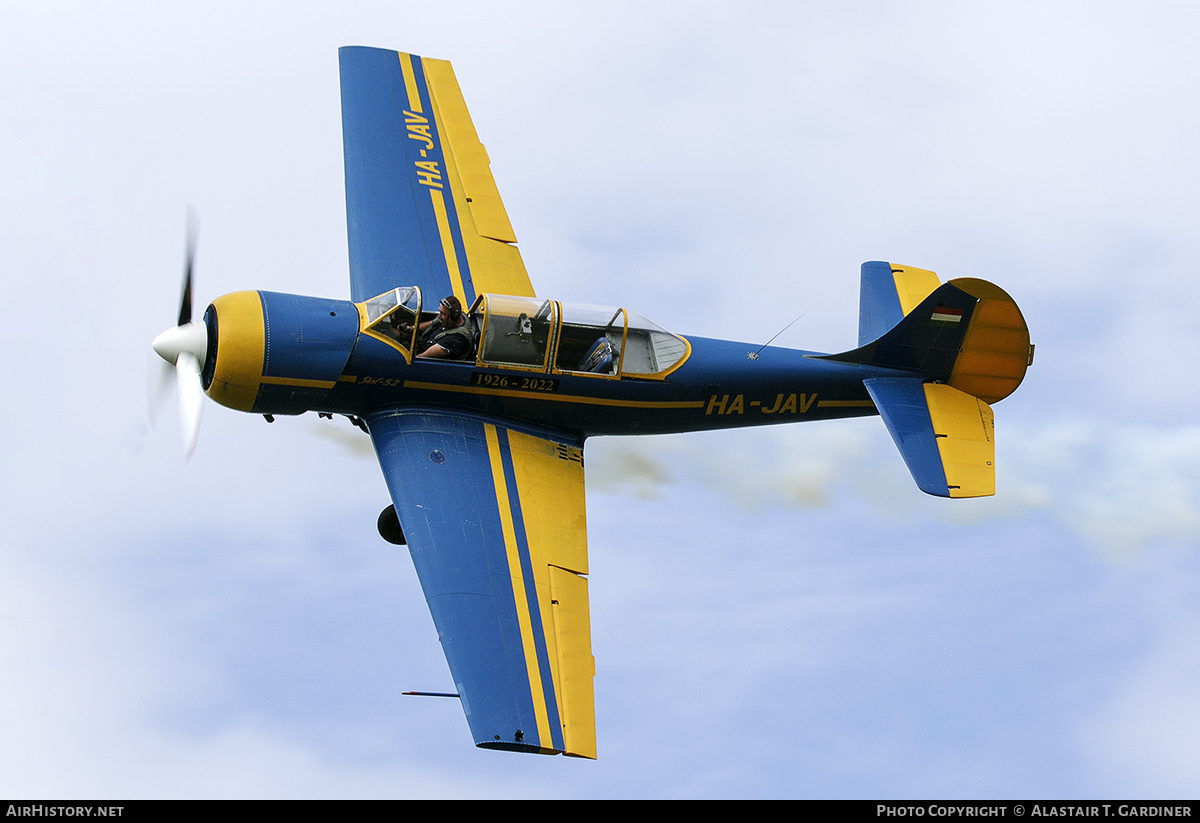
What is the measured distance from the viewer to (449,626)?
14.0 m

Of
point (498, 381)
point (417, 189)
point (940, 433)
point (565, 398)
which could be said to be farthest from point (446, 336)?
point (940, 433)

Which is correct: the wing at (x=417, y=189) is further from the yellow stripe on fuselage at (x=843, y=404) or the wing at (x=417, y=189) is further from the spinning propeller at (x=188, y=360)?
the yellow stripe on fuselage at (x=843, y=404)

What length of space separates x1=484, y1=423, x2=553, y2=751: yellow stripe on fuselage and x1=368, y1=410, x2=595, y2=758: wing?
1cm

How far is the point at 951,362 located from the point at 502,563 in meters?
5.59

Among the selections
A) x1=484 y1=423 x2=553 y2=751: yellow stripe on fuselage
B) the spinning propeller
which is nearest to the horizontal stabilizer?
x1=484 y1=423 x2=553 y2=751: yellow stripe on fuselage

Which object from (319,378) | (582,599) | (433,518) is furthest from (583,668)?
(319,378)

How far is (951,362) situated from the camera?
1686cm

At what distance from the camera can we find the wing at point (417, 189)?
17.0 m

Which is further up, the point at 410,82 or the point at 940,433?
the point at 410,82

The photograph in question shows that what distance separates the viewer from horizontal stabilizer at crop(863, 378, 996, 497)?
52.2ft

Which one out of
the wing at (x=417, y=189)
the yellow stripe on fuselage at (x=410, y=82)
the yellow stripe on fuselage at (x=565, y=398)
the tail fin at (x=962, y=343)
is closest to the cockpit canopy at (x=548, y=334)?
the yellow stripe on fuselage at (x=565, y=398)

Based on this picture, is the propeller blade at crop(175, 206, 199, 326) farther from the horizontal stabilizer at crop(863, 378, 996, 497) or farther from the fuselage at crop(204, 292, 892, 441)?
the horizontal stabilizer at crop(863, 378, 996, 497)

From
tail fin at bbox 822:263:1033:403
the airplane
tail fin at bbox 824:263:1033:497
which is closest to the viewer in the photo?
the airplane

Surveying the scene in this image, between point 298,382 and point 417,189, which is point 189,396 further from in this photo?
point 417,189
